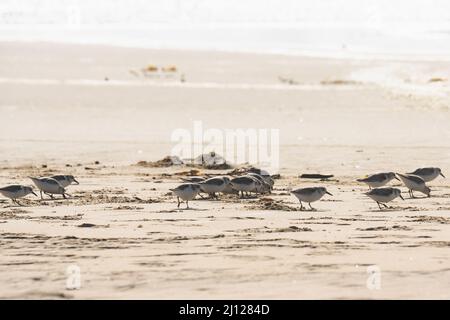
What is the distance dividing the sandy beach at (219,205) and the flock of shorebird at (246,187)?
0.20 metres

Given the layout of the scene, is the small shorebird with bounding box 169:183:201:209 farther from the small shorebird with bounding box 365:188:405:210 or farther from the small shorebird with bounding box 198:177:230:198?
the small shorebird with bounding box 365:188:405:210

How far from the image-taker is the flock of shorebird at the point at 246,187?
1344cm

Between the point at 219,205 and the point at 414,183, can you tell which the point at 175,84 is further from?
the point at 219,205

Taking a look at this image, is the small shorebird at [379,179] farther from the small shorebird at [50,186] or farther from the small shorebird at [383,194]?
the small shorebird at [50,186]

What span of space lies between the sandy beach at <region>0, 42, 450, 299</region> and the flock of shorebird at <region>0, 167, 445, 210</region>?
0.65 ft

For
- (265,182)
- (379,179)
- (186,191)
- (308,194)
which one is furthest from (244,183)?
(379,179)

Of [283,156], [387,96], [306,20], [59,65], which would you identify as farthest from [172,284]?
[306,20]

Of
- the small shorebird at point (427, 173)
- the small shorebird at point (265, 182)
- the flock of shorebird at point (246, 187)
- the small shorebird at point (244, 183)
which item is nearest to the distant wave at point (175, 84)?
the small shorebird at point (427, 173)

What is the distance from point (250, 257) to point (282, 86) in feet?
110

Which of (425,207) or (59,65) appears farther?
(59,65)

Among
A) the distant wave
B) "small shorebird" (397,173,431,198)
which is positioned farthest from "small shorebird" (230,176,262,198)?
the distant wave

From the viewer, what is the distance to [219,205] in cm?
1390

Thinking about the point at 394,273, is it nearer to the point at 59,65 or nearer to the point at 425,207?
the point at 425,207
